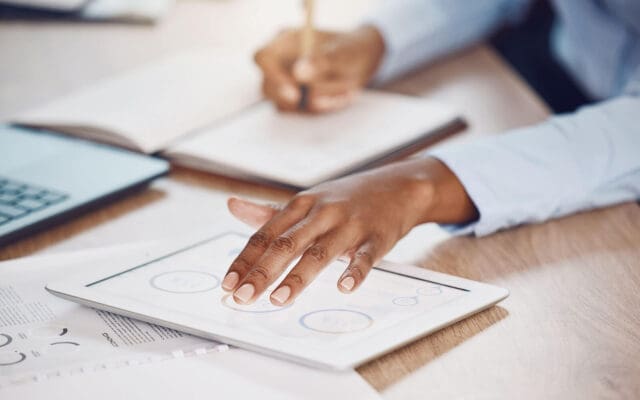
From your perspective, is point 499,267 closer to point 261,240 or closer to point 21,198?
point 261,240

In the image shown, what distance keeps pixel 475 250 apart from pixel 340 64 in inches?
21.0

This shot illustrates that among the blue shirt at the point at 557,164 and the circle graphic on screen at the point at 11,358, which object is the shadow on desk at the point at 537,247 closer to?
the blue shirt at the point at 557,164

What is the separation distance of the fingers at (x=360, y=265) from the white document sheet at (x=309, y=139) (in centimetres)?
20

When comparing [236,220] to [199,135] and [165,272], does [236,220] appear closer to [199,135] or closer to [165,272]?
[165,272]

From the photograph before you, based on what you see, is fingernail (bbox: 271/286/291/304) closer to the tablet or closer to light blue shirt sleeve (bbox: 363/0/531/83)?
the tablet

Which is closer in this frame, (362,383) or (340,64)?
(362,383)

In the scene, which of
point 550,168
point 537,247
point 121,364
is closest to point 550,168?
point 550,168

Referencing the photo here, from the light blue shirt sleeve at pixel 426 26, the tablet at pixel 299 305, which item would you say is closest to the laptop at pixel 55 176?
the tablet at pixel 299 305

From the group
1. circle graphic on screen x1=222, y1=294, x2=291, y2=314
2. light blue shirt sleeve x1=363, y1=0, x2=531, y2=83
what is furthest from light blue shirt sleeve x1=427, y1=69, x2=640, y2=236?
light blue shirt sleeve x1=363, y1=0, x2=531, y2=83

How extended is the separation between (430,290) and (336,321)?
89 mm

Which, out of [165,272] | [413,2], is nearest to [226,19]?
[413,2]

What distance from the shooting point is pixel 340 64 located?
1253 millimetres

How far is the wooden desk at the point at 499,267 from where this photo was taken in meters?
0.58

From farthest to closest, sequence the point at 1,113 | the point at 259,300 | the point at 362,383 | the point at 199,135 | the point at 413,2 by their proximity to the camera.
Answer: the point at 413,2
the point at 1,113
the point at 199,135
the point at 259,300
the point at 362,383
